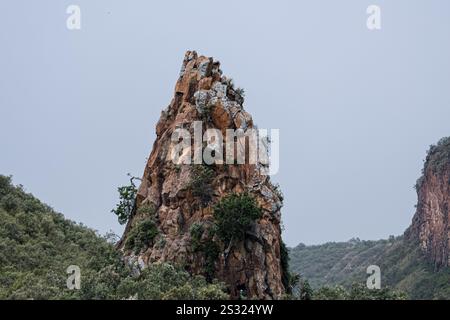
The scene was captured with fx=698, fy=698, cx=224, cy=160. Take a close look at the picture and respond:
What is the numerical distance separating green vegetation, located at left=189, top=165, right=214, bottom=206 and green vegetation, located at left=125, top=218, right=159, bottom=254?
276cm

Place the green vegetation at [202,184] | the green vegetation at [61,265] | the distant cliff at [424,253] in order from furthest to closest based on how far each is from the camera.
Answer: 1. the distant cliff at [424,253]
2. the green vegetation at [202,184]
3. the green vegetation at [61,265]

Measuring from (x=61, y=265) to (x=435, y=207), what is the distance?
8492 centimetres

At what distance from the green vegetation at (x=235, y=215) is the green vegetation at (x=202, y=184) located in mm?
1344

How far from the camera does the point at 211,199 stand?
36656 millimetres

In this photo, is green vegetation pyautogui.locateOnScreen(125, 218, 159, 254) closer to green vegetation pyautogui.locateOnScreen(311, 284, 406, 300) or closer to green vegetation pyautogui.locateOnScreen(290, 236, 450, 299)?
green vegetation pyautogui.locateOnScreen(311, 284, 406, 300)

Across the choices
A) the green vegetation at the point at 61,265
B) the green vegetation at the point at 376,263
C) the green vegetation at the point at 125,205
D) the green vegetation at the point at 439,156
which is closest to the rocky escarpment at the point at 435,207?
the green vegetation at the point at 439,156

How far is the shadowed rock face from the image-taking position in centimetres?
3462

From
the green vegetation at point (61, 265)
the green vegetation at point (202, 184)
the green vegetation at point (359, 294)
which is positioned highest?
the green vegetation at point (202, 184)

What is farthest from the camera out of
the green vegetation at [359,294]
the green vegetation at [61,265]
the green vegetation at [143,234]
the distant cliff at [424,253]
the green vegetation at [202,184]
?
the distant cliff at [424,253]

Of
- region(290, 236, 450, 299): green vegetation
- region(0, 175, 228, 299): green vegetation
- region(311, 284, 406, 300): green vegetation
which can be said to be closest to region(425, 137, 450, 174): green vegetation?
region(290, 236, 450, 299): green vegetation

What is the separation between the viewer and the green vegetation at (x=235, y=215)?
34.2 m

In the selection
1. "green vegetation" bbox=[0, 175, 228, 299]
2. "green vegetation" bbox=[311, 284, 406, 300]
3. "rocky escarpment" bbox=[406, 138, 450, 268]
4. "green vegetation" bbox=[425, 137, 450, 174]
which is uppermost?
"green vegetation" bbox=[425, 137, 450, 174]

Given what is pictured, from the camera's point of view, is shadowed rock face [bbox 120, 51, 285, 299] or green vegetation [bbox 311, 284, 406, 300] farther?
shadowed rock face [bbox 120, 51, 285, 299]

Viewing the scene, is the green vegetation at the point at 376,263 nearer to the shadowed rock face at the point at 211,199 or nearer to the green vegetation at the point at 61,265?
the green vegetation at the point at 61,265
